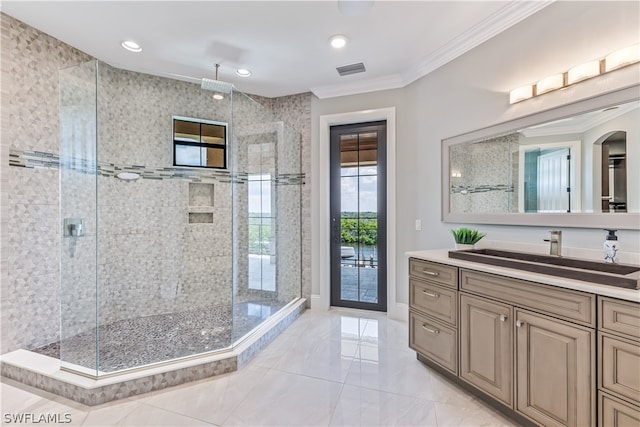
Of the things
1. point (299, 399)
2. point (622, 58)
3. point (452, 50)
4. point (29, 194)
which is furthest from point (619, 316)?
point (29, 194)

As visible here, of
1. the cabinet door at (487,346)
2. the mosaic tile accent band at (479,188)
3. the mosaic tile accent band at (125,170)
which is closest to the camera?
the cabinet door at (487,346)

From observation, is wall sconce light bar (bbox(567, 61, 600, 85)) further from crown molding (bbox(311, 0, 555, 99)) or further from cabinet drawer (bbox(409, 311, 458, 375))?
cabinet drawer (bbox(409, 311, 458, 375))

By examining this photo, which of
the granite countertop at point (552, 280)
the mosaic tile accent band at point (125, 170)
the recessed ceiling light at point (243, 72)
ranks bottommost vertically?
the granite countertop at point (552, 280)

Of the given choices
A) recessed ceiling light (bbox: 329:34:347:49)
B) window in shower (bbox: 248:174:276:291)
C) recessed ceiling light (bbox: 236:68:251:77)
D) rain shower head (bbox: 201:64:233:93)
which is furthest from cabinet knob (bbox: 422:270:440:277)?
recessed ceiling light (bbox: 236:68:251:77)

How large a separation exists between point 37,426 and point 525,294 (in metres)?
2.83

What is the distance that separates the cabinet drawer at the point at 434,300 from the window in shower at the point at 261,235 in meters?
1.75

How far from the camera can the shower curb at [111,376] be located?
1.81m

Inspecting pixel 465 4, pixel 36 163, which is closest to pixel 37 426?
pixel 36 163

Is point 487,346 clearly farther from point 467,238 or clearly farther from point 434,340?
point 467,238

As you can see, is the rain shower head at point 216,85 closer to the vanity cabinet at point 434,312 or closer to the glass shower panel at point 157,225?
the glass shower panel at point 157,225

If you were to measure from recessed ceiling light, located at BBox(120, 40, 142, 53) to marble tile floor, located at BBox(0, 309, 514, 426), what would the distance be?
2.80m

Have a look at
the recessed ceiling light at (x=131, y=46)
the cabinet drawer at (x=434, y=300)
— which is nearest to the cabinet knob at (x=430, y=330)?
the cabinet drawer at (x=434, y=300)

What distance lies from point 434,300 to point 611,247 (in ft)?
3.40

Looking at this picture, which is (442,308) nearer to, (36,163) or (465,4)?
(465,4)
